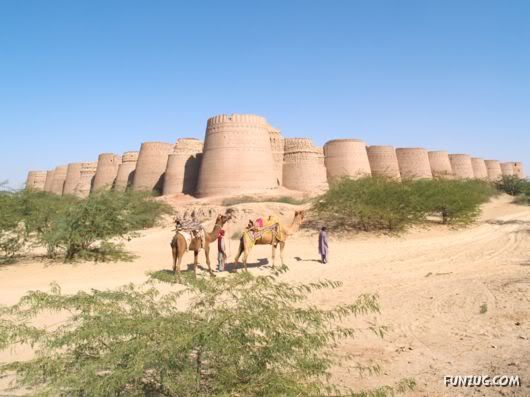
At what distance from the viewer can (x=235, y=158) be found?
917 inches

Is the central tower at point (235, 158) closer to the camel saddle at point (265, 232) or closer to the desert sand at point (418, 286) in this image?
the desert sand at point (418, 286)

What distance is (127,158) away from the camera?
33.2m

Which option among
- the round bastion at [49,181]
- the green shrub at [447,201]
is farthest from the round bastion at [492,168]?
the round bastion at [49,181]

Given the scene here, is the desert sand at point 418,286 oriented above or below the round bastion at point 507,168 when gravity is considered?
below

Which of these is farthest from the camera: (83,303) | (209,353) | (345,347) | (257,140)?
(257,140)

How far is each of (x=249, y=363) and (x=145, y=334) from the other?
2.06ft

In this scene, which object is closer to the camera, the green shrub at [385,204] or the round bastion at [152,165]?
the green shrub at [385,204]

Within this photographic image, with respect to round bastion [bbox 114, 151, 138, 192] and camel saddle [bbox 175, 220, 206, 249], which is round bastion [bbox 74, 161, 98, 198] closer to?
round bastion [bbox 114, 151, 138, 192]

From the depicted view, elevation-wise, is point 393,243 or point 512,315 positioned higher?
point 393,243

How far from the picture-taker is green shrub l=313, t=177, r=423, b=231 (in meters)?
13.2

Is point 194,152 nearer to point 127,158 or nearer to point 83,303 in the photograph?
point 127,158

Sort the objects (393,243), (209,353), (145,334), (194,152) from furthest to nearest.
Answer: (194,152)
(393,243)
(209,353)
(145,334)

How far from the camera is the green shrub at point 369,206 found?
13.2m

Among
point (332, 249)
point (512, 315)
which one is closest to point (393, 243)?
point (332, 249)
